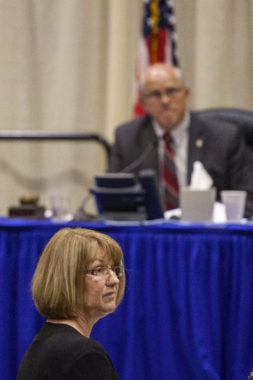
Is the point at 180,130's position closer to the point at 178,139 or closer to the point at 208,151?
the point at 178,139

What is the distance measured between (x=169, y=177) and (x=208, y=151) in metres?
0.24

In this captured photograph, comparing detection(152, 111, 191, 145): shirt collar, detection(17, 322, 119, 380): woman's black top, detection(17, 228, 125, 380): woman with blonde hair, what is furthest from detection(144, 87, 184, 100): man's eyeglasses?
detection(17, 322, 119, 380): woman's black top

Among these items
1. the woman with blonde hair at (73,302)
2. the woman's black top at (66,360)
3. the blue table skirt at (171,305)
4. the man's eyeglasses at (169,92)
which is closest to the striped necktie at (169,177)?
the man's eyeglasses at (169,92)

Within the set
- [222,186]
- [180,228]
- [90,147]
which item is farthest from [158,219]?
[90,147]

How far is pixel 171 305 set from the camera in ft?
8.17

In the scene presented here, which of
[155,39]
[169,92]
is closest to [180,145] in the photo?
[169,92]

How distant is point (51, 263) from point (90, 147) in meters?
3.71

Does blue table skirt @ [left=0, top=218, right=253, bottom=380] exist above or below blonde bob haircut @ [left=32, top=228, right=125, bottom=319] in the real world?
below

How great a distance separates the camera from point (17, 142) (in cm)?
520

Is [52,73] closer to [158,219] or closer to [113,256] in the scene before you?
[158,219]

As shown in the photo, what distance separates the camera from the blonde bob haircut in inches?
56.6

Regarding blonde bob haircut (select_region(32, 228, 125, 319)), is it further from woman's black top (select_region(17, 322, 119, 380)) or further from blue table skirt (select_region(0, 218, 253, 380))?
blue table skirt (select_region(0, 218, 253, 380))

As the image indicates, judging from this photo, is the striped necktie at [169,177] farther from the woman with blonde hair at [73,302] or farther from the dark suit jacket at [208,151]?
the woman with blonde hair at [73,302]

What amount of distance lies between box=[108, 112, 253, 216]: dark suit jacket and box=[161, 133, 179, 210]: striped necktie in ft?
0.18
